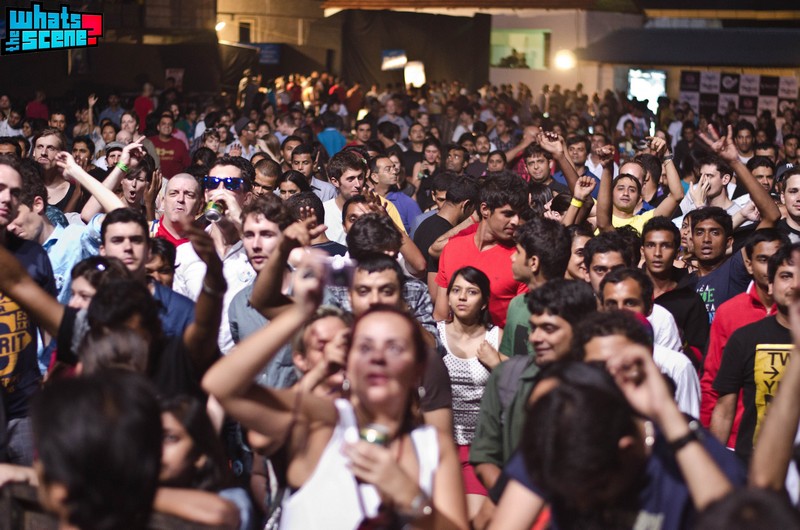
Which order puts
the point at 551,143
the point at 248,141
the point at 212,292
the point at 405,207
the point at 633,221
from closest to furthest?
1. the point at 212,292
2. the point at 633,221
3. the point at 551,143
4. the point at 405,207
5. the point at 248,141

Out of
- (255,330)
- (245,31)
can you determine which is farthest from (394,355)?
(245,31)

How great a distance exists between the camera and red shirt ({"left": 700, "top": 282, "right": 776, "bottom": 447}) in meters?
5.58

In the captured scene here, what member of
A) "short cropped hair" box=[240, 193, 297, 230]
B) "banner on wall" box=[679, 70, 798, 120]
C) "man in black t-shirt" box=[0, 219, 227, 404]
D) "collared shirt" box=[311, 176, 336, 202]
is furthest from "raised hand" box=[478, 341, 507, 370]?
"banner on wall" box=[679, 70, 798, 120]

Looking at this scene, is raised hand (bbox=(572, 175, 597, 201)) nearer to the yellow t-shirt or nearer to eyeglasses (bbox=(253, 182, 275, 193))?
the yellow t-shirt

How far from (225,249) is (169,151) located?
7.30 m

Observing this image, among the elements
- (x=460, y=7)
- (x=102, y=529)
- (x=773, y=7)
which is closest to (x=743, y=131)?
(x=102, y=529)

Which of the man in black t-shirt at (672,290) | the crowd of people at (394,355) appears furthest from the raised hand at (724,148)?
the man in black t-shirt at (672,290)

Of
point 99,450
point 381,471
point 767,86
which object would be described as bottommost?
point 381,471

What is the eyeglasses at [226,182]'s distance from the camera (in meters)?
7.23

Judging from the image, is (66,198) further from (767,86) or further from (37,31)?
(767,86)

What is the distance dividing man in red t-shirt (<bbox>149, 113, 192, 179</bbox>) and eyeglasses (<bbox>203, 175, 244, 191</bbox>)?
6121 mm

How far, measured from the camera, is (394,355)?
3.38 metres

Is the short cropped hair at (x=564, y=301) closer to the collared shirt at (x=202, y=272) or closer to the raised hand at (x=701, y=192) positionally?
the collared shirt at (x=202, y=272)

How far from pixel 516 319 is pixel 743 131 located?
1006 cm
